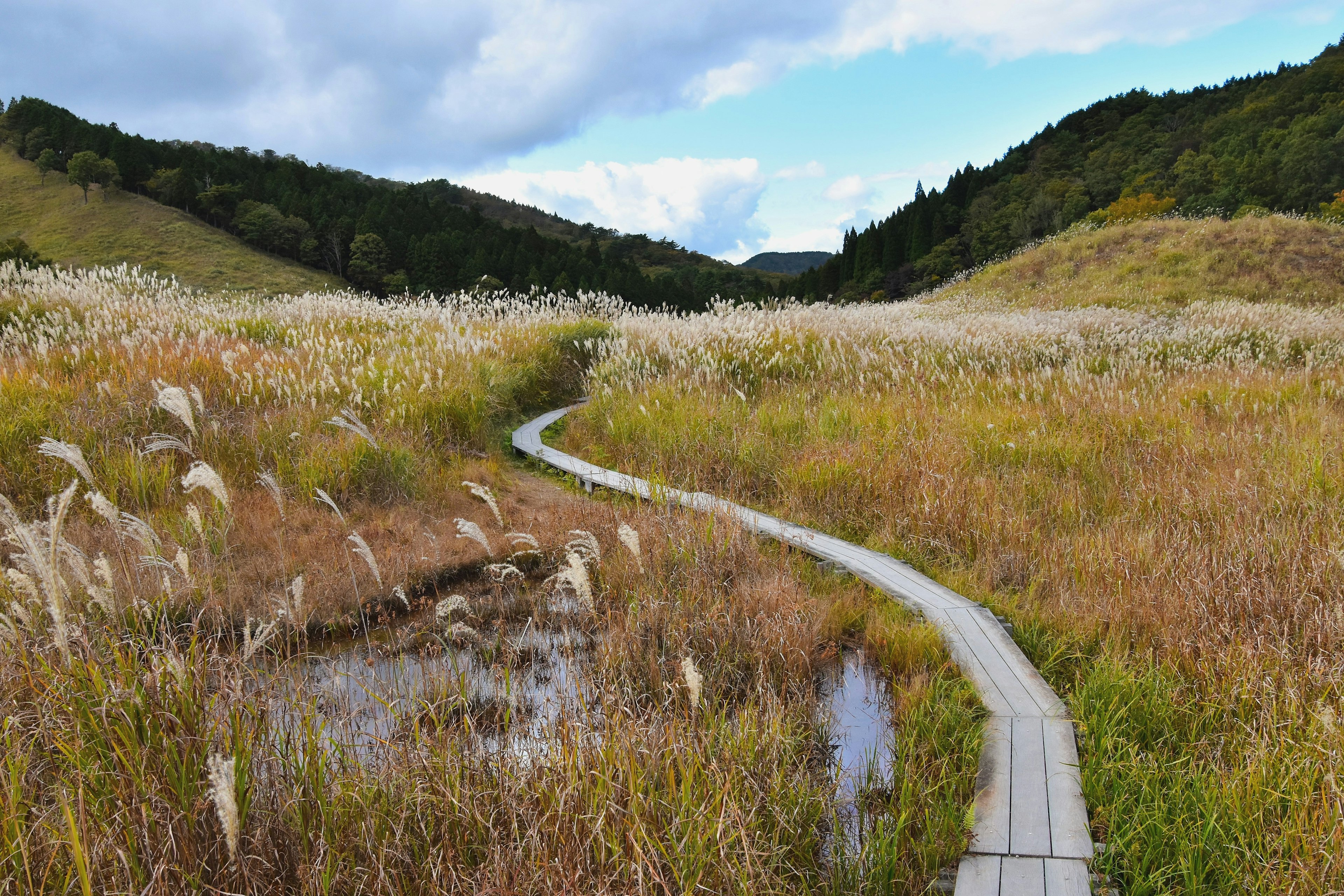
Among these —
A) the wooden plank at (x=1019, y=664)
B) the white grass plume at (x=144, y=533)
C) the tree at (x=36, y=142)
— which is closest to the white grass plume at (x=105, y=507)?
the white grass plume at (x=144, y=533)

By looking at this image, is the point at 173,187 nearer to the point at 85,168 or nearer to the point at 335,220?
the point at 85,168

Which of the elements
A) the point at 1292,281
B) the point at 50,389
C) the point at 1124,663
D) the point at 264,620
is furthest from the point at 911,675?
the point at 1292,281

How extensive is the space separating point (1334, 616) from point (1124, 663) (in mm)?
918

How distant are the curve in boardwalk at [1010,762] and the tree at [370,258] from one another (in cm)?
5014

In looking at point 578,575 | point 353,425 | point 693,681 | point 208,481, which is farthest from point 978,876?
point 353,425

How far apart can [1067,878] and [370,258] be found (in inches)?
2080

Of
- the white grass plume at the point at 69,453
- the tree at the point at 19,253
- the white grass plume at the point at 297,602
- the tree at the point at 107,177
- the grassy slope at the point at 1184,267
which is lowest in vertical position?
the white grass plume at the point at 297,602

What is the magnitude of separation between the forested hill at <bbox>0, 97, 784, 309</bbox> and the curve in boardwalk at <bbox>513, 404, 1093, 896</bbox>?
38193mm

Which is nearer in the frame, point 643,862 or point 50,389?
point 643,862

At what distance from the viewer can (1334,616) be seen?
284 cm

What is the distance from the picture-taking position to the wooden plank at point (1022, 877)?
1817 mm

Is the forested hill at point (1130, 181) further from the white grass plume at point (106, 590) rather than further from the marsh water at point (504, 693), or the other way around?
the white grass plume at point (106, 590)

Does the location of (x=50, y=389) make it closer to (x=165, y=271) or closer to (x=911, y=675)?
(x=911, y=675)

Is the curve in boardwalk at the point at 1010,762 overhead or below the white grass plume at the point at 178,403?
below
